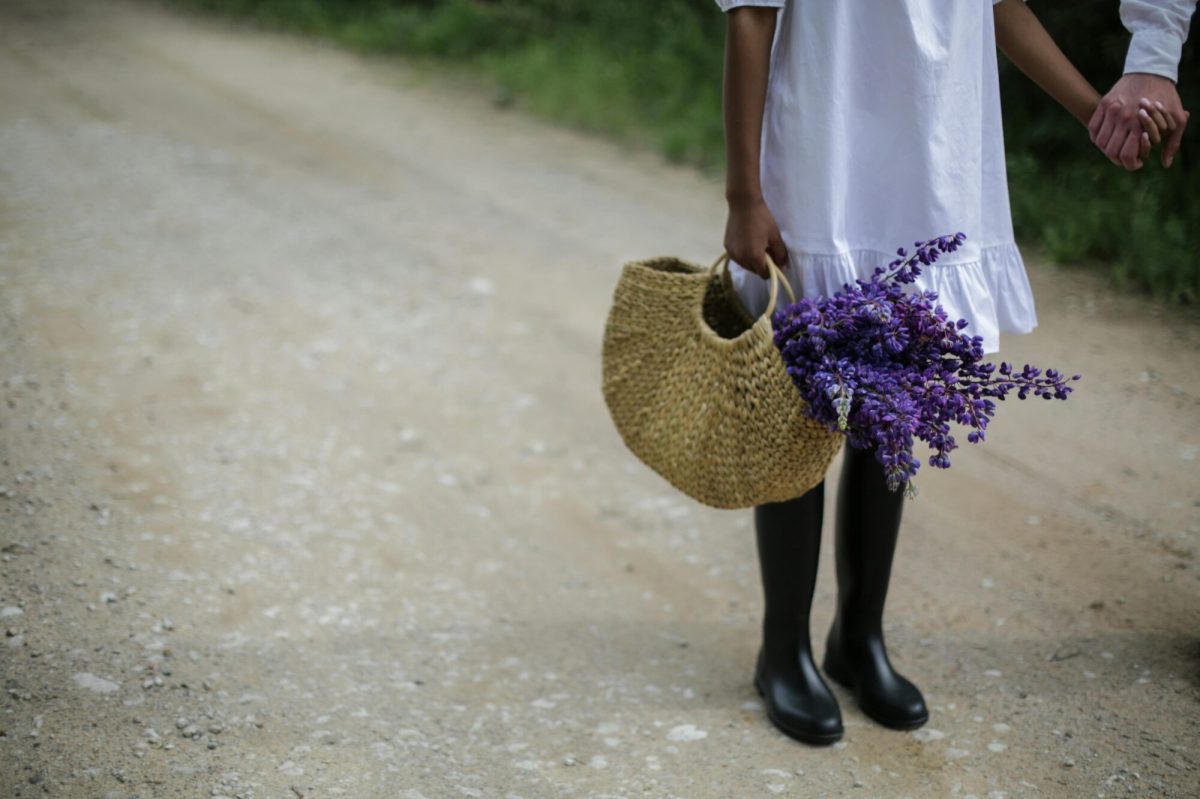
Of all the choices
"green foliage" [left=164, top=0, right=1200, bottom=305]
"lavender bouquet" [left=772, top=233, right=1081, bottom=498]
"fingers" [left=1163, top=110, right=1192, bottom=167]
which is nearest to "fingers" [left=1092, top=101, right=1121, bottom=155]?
"fingers" [left=1163, top=110, right=1192, bottom=167]

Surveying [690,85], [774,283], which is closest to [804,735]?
[774,283]

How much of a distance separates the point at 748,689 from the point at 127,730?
126cm

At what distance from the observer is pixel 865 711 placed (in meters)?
2.20

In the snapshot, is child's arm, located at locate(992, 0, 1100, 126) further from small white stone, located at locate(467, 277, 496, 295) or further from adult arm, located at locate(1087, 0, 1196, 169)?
small white stone, located at locate(467, 277, 496, 295)

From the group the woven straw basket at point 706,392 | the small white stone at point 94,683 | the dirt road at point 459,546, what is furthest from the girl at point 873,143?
the small white stone at point 94,683

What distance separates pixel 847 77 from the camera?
1.78m

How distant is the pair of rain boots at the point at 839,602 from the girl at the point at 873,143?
0.10ft

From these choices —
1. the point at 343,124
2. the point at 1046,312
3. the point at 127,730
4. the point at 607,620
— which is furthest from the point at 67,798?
the point at 343,124

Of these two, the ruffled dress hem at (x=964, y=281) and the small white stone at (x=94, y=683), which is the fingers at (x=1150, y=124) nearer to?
the ruffled dress hem at (x=964, y=281)

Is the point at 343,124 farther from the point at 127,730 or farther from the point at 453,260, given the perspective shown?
the point at 127,730

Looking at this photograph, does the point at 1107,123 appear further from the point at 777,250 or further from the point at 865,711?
the point at 865,711

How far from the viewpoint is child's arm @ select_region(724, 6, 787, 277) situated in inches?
68.7

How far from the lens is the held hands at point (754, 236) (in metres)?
1.83

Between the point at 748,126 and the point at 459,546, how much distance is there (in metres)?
1.50
